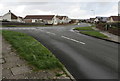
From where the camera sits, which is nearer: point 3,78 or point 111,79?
point 3,78

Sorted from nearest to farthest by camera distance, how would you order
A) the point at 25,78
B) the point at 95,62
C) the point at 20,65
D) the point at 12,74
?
the point at 25,78, the point at 12,74, the point at 20,65, the point at 95,62

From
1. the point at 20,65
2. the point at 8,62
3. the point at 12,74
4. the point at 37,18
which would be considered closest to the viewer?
the point at 12,74

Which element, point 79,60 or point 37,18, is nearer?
point 79,60

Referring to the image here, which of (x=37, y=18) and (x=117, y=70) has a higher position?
(x=37, y=18)

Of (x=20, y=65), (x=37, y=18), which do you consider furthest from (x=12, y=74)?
(x=37, y=18)

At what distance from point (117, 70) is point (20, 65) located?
3799 millimetres

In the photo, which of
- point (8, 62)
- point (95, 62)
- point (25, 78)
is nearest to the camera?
point (25, 78)

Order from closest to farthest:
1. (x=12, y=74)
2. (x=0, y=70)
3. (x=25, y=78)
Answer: (x=25, y=78) → (x=12, y=74) → (x=0, y=70)

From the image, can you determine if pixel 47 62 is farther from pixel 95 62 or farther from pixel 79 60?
pixel 95 62

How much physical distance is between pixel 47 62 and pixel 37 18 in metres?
82.6

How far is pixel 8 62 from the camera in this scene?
6113 mm

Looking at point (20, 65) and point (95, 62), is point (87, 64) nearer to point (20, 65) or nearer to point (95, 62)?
point (95, 62)

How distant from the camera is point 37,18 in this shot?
8650 centimetres

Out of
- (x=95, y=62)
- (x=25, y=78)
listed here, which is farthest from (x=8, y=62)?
(x=95, y=62)
